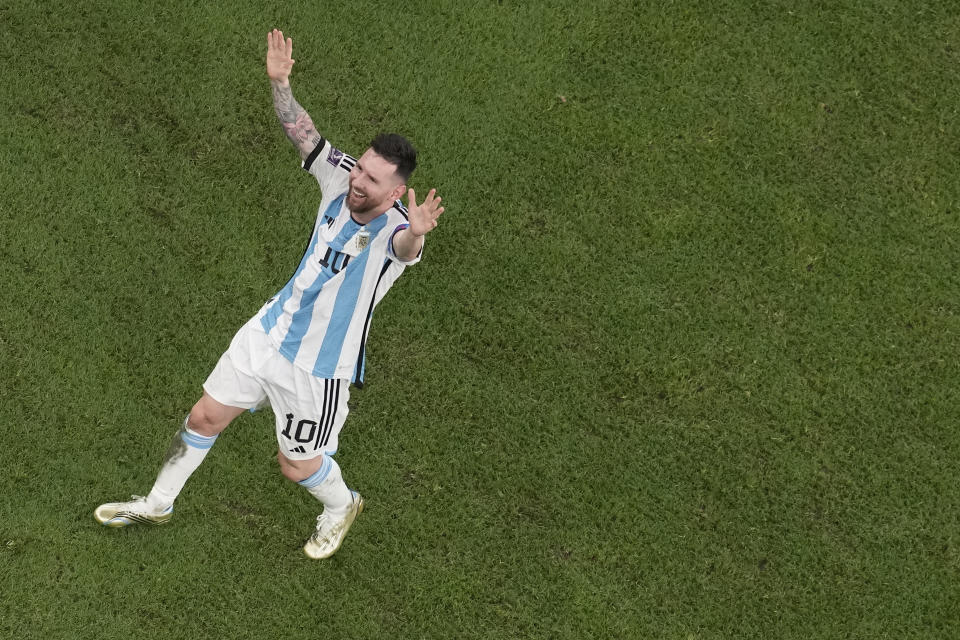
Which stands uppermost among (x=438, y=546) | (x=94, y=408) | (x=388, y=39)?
(x=388, y=39)

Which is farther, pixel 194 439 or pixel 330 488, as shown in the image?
pixel 330 488

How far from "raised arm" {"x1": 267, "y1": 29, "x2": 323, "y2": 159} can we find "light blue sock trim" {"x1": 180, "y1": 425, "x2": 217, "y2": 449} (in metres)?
1.44

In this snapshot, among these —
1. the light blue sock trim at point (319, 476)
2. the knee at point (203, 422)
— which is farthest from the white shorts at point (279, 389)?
the light blue sock trim at point (319, 476)

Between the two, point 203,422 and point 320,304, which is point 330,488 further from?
point 320,304

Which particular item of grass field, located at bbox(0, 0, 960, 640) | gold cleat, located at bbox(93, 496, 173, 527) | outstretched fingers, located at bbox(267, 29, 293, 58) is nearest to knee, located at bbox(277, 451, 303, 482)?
grass field, located at bbox(0, 0, 960, 640)

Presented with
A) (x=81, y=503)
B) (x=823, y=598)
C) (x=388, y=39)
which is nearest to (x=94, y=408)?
(x=81, y=503)

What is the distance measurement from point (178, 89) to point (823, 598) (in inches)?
184

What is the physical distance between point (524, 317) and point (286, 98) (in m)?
1.99

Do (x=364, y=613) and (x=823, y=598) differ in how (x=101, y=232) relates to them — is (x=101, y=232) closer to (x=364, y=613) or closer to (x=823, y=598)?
(x=364, y=613)

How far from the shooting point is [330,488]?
4.82 meters

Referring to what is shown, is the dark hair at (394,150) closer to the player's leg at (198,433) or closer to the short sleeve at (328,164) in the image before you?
the short sleeve at (328,164)

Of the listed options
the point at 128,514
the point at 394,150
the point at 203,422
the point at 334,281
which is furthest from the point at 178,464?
the point at 394,150

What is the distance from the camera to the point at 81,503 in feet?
16.8

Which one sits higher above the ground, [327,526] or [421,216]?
[421,216]
